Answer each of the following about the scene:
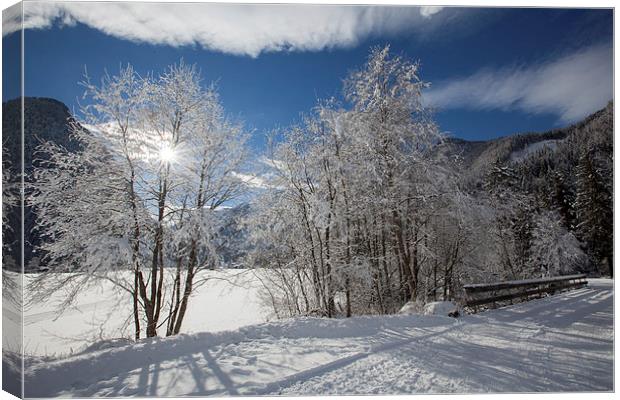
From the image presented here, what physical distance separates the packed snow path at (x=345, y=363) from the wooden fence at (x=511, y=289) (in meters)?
1.36

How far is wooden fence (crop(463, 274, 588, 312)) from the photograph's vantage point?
5.98 metres

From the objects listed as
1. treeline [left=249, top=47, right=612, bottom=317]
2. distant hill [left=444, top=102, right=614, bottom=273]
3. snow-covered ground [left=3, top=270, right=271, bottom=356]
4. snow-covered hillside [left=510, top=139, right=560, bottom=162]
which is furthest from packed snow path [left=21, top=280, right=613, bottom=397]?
snow-covered hillside [left=510, top=139, right=560, bottom=162]

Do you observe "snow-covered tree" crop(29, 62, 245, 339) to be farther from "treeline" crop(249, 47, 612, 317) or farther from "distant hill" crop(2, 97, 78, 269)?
"treeline" crop(249, 47, 612, 317)

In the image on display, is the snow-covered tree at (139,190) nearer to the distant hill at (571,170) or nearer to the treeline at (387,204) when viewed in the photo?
the treeline at (387,204)

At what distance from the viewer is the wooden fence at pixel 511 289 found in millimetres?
5977

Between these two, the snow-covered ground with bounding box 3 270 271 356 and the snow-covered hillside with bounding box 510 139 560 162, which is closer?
the snow-covered ground with bounding box 3 270 271 356

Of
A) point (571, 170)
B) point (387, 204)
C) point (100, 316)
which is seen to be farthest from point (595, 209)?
point (100, 316)

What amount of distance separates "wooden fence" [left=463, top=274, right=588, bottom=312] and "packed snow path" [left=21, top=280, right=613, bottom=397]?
4.46 feet

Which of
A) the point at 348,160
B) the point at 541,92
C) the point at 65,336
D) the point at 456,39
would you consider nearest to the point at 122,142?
the point at 65,336

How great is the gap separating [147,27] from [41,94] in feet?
4.60

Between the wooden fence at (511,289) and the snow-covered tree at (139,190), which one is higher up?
the snow-covered tree at (139,190)

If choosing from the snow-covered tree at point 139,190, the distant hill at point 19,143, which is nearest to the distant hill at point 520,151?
the distant hill at point 19,143

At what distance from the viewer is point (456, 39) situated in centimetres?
439

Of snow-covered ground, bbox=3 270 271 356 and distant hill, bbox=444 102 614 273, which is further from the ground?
distant hill, bbox=444 102 614 273
